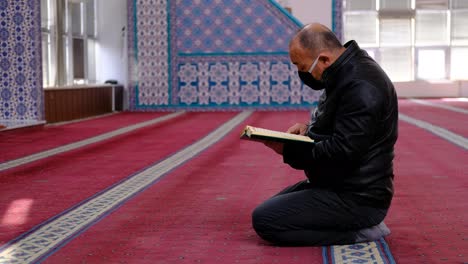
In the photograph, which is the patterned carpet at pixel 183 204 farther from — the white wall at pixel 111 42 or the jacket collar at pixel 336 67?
the white wall at pixel 111 42

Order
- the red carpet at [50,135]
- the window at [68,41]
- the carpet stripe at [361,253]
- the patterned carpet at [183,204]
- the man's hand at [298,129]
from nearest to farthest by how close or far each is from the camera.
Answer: the carpet stripe at [361,253] < the patterned carpet at [183,204] < the man's hand at [298,129] < the red carpet at [50,135] < the window at [68,41]

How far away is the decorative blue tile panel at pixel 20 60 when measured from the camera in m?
7.55

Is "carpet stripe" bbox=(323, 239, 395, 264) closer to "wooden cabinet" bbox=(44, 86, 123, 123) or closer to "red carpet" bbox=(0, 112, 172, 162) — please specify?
"red carpet" bbox=(0, 112, 172, 162)

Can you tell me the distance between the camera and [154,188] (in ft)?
12.4

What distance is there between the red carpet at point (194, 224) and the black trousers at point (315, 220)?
0.15 feet

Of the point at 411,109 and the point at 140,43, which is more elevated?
the point at 140,43

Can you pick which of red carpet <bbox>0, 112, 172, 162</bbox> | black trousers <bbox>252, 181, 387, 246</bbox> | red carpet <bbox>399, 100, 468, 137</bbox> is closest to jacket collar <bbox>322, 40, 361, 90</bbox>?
black trousers <bbox>252, 181, 387, 246</bbox>

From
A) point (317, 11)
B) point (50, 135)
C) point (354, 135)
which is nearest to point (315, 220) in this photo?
point (354, 135)

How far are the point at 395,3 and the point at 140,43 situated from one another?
21.1 ft

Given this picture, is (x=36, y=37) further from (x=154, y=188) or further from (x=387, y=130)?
(x=387, y=130)

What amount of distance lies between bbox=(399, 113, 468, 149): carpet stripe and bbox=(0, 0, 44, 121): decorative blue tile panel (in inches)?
149

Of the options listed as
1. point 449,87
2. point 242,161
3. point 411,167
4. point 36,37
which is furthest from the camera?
point 449,87

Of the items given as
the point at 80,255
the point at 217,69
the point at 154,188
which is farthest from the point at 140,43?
the point at 80,255

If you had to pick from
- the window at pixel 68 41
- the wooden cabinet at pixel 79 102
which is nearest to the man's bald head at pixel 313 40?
the wooden cabinet at pixel 79 102
